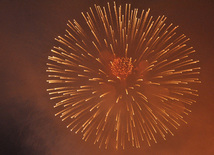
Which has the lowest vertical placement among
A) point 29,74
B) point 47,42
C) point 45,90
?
point 45,90

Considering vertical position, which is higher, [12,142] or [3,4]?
[3,4]

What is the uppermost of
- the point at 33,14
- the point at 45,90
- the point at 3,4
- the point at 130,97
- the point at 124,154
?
the point at 3,4

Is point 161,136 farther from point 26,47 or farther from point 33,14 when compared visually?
point 33,14

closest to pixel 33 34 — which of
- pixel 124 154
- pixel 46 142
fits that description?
pixel 46 142

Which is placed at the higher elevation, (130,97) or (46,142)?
(130,97)

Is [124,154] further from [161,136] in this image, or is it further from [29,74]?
[29,74]

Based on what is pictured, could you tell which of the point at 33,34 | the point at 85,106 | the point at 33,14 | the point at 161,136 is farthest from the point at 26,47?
the point at 161,136

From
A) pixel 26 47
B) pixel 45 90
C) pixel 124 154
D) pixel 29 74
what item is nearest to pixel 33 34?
pixel 26 47
